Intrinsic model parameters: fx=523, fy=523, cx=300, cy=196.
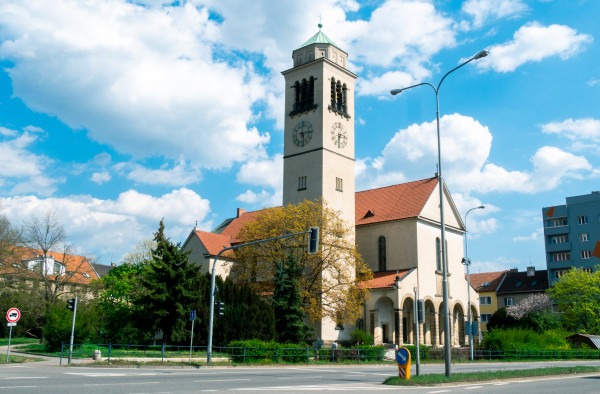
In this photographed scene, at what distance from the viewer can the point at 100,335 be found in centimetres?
3919

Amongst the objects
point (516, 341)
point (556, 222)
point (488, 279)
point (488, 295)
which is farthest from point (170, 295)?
point (556, 222)

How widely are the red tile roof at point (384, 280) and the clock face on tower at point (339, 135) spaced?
12.6 m

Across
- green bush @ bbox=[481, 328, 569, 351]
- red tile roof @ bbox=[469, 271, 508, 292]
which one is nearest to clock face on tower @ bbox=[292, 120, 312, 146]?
green bush @ bbox=[481, 328, 569, 351]

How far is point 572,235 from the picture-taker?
3098 inches

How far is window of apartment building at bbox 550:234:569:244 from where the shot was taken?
261 ft

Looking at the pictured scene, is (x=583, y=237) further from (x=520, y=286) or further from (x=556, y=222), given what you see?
(x=520, y=286)

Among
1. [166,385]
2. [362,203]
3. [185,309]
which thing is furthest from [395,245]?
[166,385]

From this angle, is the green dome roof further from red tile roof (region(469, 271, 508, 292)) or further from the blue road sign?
red tile roof (region(469, 271, 508, 292))

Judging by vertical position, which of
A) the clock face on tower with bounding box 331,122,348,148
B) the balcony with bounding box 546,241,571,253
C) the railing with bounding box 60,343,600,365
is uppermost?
the clock face on tower with bounding box 331,122,348,148

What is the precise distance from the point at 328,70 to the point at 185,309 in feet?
86.1

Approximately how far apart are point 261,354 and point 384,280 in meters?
21.1

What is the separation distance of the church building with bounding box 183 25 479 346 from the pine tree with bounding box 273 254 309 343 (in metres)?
6.08

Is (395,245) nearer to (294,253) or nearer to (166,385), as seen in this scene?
(294,253)

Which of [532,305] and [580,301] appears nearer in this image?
[580,301]
